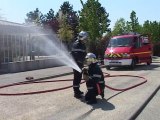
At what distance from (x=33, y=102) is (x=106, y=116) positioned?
104 inches

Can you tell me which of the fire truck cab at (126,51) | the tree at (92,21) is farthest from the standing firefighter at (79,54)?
the tree at (92,21)

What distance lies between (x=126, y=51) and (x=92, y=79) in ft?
41.4

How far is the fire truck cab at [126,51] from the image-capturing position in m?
22.1

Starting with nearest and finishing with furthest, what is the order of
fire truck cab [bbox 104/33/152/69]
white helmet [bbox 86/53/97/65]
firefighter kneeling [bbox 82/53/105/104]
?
1. firefighter kneeling [bbox 82/53/105/104]
2. white helmet [bbox 86/53/97/65]
3. fire truck cab [bbox 104/33/152/69]

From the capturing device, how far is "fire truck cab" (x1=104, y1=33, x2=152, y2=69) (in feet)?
72.5

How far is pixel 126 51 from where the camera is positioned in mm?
22172

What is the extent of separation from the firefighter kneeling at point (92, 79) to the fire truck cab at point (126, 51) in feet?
40.1

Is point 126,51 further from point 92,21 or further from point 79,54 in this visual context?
point 92,21

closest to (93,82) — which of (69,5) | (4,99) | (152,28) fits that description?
(4,99)

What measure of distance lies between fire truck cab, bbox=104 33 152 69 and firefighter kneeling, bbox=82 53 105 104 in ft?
40.1

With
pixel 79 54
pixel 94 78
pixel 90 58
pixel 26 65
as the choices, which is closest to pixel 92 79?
pixel 94 78

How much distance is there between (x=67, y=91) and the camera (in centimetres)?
1198

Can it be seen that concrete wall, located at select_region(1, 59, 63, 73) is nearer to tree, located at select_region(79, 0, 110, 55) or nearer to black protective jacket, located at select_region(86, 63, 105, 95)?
tree, located at select_region(79, 0, 110, 55)

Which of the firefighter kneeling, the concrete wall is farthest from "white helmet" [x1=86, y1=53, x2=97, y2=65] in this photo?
the concrete wall
